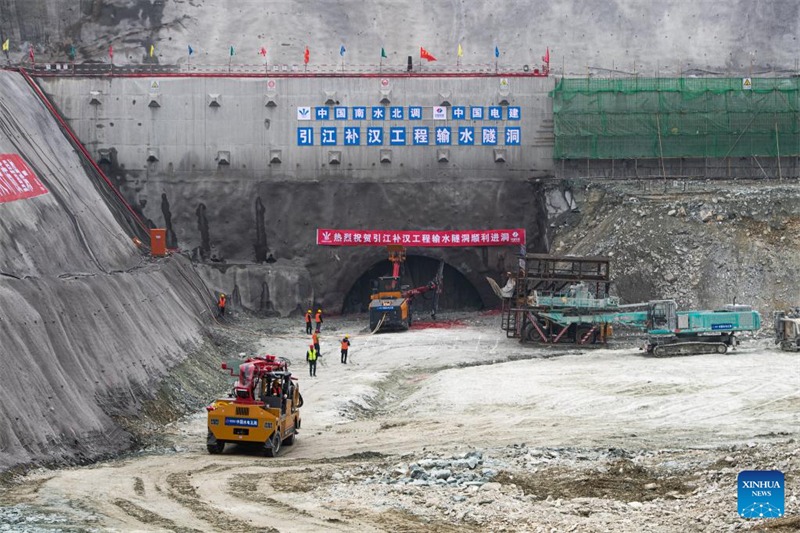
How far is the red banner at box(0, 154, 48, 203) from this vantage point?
4124 cm

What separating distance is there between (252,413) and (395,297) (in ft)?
90.2

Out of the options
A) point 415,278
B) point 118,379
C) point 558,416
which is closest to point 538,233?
point 415,278

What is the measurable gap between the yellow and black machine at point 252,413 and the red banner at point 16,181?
51.5ft

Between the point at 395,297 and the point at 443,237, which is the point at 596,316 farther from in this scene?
the point at 443,237

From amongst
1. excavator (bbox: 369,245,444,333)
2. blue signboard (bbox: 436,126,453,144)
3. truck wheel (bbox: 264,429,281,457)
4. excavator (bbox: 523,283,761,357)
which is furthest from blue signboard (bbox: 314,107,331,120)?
truck wheel (bbox: 264,429,281,457)

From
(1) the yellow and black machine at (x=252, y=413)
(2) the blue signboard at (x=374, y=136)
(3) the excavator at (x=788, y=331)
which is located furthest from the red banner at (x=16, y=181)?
(3) the excavator at (x=788, y=331)

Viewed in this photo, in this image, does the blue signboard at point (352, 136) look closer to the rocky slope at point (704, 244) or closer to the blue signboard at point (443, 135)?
the blue signboard at point (443, 135)

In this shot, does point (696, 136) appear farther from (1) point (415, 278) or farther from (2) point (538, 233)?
(1) point (415, 278)

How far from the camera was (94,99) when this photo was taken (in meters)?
60.4

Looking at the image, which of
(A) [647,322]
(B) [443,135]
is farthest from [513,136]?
(A) [647,322]

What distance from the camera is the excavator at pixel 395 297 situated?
176 ft

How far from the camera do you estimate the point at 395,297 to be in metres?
55.0

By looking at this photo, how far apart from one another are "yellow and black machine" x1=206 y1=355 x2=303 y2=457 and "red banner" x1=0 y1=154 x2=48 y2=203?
15703mm

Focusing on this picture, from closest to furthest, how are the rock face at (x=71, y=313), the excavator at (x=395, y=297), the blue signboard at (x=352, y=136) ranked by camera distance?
the rock face at (x=71, y=313)
the excavator at (x=395, y=297)
the blue signboard at (x=352, y=136)
